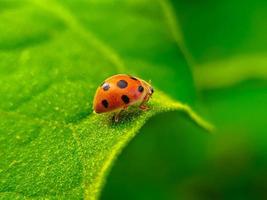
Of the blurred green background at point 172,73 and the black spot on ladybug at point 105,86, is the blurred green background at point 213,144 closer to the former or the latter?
the blurred green background at point 172,73

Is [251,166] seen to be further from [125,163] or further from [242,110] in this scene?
[125,163]

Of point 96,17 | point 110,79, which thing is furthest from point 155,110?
point 96,17

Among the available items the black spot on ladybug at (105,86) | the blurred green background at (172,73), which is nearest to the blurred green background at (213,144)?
the blurred green background at (172,73)

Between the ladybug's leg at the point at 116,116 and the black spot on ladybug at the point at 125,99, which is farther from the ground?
the ladybug's leg at the point at 116,116

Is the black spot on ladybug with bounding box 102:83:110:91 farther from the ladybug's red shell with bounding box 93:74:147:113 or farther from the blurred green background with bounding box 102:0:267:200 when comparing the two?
the blurred green background with bounding box 102:0:267:200

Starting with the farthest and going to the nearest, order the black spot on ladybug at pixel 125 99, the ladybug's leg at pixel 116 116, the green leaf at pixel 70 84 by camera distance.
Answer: the black spot on ladybug at pixel 125 99, the ladybug's leg at pixel 116 116, the green leaf at pixel 70 84

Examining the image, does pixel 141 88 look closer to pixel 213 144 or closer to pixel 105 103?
pixel 105 103

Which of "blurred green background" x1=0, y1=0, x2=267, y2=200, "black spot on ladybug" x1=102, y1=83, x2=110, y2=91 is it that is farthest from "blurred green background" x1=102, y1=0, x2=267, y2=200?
"black spot on ladybug" x1=102, y1=83, x2=110, y2=91
